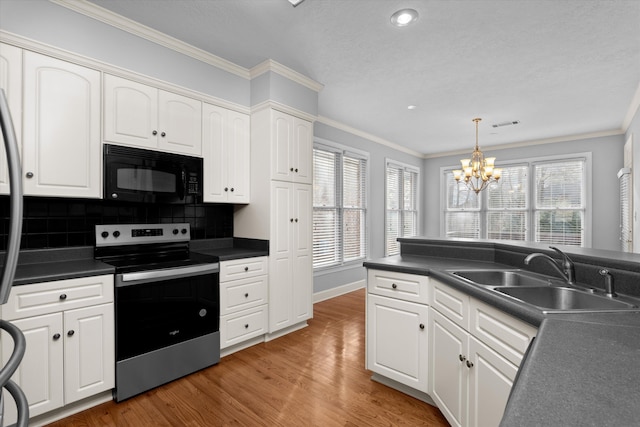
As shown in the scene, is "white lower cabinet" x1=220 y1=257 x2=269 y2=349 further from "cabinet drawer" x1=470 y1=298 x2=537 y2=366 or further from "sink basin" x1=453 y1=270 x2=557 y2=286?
"cabinet drawer" x1=470 y1=298 x2=537 y2=366

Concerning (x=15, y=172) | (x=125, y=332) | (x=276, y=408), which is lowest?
(x=276, y=408)

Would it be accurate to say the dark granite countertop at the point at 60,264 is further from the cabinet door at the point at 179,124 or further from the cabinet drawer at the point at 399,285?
the cabinet drawer at the point at 399,285

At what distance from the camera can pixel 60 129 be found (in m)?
2.15

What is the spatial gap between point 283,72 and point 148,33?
121 centimetres

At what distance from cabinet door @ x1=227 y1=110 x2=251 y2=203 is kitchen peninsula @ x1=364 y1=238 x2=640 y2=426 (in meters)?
1.91

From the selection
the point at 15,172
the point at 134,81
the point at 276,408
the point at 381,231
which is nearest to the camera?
the point at 15,172

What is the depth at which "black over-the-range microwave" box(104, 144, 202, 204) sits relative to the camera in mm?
2365

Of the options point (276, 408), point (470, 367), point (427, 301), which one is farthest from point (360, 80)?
point (276, 408)

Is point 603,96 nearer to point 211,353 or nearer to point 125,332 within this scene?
point 211,353

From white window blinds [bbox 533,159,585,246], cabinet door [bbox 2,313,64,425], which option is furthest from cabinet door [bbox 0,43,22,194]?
white window blinds [bbox 533,159,585,246]

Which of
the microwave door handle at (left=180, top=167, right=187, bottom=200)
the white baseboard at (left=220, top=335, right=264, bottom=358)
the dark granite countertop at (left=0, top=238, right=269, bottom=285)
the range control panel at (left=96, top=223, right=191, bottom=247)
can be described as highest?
the microwave door handle at (left=180, top=167, right=187, bottom=200)

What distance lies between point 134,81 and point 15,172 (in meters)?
2.27

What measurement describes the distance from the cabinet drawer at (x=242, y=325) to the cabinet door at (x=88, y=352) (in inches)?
34.4

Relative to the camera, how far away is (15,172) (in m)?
0.64
